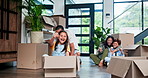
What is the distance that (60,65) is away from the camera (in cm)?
182

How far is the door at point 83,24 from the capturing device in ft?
21.3

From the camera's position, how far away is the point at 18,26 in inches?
117

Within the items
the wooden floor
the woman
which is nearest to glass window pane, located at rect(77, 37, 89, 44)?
the woman

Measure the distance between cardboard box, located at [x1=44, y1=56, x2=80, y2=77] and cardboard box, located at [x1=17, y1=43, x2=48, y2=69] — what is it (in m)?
0.74

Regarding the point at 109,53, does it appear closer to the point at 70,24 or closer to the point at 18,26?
the point at 18,26

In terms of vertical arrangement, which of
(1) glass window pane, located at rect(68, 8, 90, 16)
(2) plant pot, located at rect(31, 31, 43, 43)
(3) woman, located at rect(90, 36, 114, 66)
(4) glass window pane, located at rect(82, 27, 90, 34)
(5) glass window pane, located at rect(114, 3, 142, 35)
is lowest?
(3) woman, located at rect(90, 36, 114, 66)

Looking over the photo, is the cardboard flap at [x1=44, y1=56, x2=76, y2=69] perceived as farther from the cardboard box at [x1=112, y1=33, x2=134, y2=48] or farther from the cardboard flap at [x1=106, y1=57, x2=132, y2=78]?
the cardboard box at [x1=112, y1=33, x2=134, y2=48]

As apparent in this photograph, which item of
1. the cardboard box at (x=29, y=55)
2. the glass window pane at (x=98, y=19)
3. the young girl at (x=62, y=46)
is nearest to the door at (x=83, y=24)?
the glass window pane at (x=98, y=19)

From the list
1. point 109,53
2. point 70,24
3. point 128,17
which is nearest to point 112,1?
point 128,17

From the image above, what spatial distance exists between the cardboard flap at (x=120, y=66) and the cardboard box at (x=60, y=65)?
53cm

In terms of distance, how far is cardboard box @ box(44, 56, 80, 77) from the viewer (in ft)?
5.98

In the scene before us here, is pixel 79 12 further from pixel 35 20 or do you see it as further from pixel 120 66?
pixel 120 66

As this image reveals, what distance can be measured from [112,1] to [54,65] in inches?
211

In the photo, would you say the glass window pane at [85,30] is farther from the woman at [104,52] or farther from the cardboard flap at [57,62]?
the cardboard flap at [57,62]
